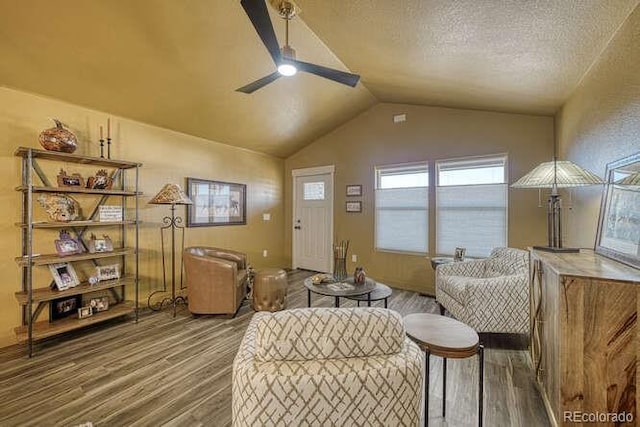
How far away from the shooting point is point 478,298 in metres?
2.51

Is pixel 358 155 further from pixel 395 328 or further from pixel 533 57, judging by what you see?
pixel 395 328

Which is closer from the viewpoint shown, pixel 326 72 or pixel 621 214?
pixel 621 214

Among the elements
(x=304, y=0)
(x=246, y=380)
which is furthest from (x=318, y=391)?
(x=304, y=0)

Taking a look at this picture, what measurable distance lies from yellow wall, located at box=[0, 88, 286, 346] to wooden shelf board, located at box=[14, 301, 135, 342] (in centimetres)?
30

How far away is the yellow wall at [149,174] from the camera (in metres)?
2.56

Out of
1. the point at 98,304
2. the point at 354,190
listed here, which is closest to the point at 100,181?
the point at 98,304

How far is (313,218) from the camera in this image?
5461 mm

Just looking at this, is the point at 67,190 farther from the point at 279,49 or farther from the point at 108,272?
the point at 279,49

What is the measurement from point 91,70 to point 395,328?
11.2ft

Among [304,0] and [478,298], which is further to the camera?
[478,298]

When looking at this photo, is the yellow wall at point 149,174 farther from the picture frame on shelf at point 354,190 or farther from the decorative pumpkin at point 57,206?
the picture frame on shelf at point 354,190

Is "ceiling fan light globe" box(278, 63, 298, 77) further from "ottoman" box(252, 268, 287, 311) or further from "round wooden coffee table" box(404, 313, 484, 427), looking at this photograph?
"ottoman" box(252, 268, 287, 311)

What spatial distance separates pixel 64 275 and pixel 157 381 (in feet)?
5.27

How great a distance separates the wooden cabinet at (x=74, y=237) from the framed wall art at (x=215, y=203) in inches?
31.7
